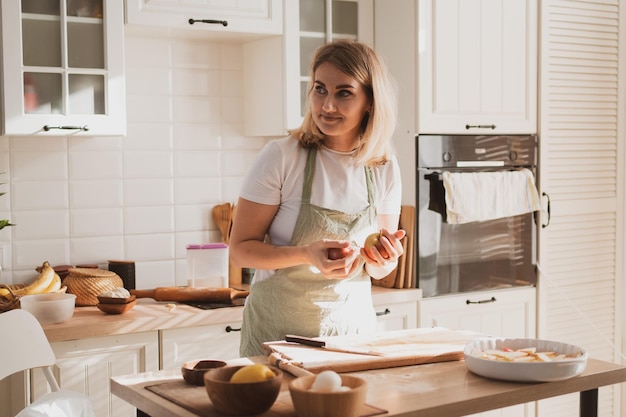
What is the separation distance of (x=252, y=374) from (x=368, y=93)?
103cm

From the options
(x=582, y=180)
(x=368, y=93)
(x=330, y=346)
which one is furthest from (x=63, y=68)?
(x=582, y=180)

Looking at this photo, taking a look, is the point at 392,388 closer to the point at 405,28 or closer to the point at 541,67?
the point at 405,28

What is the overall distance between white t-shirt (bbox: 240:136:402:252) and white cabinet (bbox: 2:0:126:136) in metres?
1.08

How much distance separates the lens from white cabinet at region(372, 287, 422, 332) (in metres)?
3.48

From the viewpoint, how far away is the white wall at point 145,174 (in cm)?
344

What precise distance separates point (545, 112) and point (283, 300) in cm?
199

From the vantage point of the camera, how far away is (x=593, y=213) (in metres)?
4.11

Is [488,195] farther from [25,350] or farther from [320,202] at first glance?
[25,350]

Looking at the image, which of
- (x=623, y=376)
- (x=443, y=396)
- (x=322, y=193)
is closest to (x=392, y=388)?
(x=443, y=396)

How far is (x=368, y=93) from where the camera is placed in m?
2.41

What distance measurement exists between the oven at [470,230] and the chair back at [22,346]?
1.68 meters

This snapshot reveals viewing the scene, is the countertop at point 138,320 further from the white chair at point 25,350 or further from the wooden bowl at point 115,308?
the white chair at point 25,350

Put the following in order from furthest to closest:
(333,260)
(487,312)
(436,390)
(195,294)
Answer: (487,312) → (195,294) → (333,260) → (436,390)

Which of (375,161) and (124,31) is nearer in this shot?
(375,161)
